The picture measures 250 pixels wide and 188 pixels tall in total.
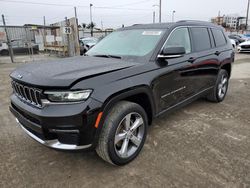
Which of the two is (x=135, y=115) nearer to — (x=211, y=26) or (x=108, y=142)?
(x=108, y=142)

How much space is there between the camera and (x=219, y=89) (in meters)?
4.70

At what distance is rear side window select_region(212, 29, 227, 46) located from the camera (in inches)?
173

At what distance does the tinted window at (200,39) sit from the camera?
368 cm

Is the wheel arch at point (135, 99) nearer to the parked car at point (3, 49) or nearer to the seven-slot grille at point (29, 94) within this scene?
the seven-slot grille at point (29, 94)

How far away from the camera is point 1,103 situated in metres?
4.96

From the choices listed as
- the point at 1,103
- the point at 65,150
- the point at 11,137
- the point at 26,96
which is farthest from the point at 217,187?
the point at 1,103

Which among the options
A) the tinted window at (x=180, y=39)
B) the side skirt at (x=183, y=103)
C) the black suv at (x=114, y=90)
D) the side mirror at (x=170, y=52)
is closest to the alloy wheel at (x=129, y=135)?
the black suv at (x=114, y=90)

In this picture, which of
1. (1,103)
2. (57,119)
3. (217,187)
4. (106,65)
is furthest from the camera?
(1,103)

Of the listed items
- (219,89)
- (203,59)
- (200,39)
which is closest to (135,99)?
(203,59)

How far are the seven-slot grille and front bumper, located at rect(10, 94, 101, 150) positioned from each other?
87 mm

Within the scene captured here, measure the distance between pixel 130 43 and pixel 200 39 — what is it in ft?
4.91

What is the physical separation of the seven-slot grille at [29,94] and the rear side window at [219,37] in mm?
3808

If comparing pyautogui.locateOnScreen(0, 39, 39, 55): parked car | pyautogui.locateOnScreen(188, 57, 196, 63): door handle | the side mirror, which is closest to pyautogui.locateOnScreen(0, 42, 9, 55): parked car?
pyautogui.locateOnScreen(0, 39, 39, 55): parked car

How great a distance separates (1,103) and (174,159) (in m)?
4.37
